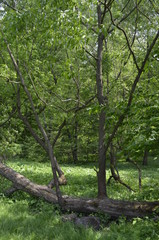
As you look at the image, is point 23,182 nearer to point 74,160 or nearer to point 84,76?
point 84,76

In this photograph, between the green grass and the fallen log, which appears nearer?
the green grass

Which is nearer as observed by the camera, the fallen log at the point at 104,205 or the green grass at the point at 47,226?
the green grass at the point at 47,226

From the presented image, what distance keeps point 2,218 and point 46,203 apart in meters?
1.79

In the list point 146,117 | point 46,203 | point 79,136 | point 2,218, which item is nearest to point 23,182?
point 46,203

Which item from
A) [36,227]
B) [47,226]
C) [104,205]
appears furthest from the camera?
[104,205]

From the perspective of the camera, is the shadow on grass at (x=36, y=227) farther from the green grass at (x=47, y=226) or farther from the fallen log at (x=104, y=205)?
the fallen log at (x=104, y=205)

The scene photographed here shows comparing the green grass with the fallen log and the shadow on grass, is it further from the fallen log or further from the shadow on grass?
the fallen log

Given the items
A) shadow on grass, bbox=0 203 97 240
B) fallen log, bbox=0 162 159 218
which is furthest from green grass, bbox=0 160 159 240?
fallen log, bbox=0 162 159 218

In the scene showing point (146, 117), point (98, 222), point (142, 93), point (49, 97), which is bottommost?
point (98, 222)

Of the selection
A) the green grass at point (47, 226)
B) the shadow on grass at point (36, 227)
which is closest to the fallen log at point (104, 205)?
the green grass at point (47, 226)

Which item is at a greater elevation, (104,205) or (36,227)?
(104,205)

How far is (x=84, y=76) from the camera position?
15781mm

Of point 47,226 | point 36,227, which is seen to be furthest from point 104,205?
point 36,227

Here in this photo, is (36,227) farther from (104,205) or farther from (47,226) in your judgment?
(104,205)
